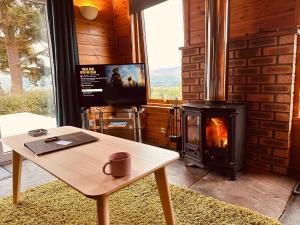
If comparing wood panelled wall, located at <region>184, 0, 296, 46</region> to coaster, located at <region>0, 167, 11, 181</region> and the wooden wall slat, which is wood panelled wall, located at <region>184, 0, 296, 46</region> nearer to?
the wooden wall slat

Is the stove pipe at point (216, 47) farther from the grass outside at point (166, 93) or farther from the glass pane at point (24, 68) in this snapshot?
the glass pane at point (24, 68)

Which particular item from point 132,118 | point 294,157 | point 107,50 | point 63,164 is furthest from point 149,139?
point 63,164

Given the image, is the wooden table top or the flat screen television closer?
the wooden table top

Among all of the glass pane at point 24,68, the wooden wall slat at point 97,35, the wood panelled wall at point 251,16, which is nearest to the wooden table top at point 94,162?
the glass pane at point 24,68

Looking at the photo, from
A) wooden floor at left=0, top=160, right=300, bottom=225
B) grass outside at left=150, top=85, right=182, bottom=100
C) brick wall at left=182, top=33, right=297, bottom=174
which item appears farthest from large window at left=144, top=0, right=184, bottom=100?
wooden floor at left=0, top=160, right=300, bottom=225

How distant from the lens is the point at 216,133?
2.21 metres

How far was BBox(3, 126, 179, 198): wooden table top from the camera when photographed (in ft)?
2.88

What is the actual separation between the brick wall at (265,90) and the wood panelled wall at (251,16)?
0.45 ft

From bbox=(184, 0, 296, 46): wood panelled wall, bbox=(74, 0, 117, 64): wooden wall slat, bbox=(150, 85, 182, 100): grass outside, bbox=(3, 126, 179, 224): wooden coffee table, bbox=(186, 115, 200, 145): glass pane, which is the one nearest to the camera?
bbox=(3, 126, 179, 224): wooden coffee table

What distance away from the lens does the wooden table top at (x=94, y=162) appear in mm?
878

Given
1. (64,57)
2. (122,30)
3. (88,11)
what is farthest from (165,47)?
(64,57)

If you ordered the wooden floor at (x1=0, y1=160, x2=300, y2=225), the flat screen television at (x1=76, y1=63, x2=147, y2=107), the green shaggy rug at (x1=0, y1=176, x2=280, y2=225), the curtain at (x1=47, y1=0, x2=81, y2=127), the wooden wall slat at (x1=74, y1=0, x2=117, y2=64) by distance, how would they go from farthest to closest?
the wooden wall slat at (x1=74, y1=0, x2=117, y2=64) → the curtain at (x1=47, y1=0, x2=81, y2=127) → the flat screen television at (x1=76, y1=63, x2=147, y2=107) → the wooden floor at (x1=0, y1=160, x2=300, y2=225) → the green shaggy rug at (x1=0, y1=176, x2=280, y2=225)

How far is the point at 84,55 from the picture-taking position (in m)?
3.32

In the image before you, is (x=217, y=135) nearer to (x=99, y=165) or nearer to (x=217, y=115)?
(x=217, y=115)
